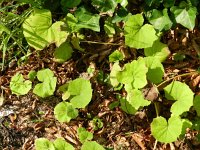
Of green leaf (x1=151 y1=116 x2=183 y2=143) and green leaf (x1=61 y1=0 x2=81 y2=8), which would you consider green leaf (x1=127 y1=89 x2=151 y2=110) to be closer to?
Answer: green leaf (x1=151 y1=116 x2=183 y2=143)

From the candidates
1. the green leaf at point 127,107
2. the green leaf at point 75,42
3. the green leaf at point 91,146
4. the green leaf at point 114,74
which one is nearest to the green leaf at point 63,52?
the green leaf at point 75,42

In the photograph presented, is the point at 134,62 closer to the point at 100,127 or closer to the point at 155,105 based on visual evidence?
the point at 155,105

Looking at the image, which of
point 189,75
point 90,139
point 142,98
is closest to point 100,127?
point 90,139

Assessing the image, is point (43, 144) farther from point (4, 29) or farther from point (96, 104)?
point (4, 29)

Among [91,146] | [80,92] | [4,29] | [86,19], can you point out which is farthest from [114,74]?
[4,29]

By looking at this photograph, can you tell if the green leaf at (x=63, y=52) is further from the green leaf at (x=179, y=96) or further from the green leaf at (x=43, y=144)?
the green leaf at (x=179, y=96)

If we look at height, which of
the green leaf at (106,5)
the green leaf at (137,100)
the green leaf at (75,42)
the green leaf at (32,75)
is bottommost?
the green leaf at (137,100)

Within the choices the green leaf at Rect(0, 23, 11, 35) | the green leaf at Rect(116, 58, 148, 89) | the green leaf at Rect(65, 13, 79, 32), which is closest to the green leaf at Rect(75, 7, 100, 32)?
the green leaf at Rect(65, 13, 79, 32)
